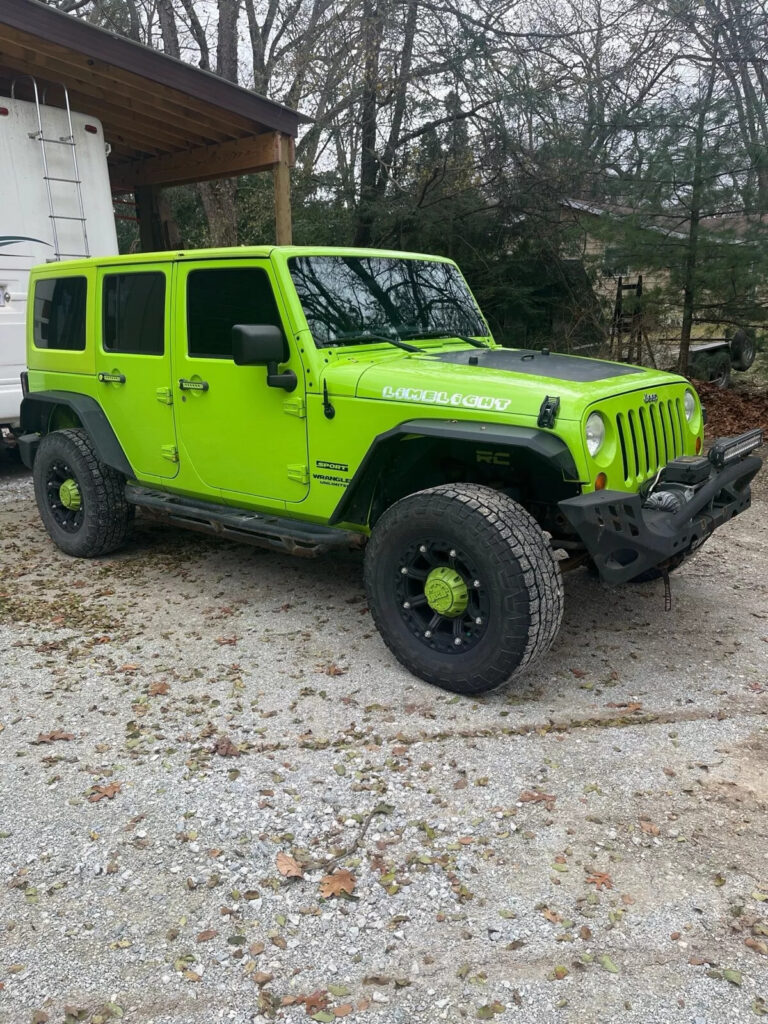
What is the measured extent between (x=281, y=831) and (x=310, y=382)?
2.15 metres

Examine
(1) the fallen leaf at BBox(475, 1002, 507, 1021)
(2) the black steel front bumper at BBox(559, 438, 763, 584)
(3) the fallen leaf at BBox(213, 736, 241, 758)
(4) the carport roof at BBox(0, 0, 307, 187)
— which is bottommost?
(1) the fallen leaf at BBox(475, 1002, 507, 1021)

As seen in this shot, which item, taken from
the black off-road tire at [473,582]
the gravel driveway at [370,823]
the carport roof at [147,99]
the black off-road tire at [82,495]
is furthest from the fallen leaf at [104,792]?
the carport roof at [147,99]

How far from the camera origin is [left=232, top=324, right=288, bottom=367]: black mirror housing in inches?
150

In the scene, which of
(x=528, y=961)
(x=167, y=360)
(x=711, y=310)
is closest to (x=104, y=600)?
(x=167, y=360)

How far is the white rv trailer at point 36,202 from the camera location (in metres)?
7.13

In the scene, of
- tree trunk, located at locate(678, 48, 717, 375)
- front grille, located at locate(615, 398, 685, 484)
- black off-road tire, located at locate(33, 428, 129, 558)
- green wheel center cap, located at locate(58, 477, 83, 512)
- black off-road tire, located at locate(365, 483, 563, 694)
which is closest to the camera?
black off-road tire, located at locate(365, 483, 563, 694)

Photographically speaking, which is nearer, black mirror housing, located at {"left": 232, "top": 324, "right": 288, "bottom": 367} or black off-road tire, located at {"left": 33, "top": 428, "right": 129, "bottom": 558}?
black mirror housing, located at {"left": 232, "top": 324, "right": 288, "bottom": 367}

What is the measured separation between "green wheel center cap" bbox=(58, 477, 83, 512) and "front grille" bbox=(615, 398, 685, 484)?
3.67m

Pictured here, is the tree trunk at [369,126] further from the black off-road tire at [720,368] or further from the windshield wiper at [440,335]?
the windshield wiper at [440,335]

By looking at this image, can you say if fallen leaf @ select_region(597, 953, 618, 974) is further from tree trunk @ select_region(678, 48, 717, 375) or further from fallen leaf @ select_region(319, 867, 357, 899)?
tree trunk @ select_region(678, 48, 717, 375)

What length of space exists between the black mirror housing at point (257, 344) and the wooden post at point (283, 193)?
4995 mm

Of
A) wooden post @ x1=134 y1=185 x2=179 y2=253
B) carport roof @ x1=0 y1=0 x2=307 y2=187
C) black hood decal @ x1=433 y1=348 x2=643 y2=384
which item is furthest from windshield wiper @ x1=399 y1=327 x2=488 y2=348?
wooden post @ x1=134 y1=185 x2=179 y2=253

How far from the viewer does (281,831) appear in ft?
9.24

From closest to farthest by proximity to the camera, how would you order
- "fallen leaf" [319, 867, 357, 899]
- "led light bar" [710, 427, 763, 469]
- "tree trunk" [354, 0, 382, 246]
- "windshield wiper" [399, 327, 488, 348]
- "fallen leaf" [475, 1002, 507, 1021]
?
"fallen leaf" [475, 1002, 507, 1021], "fallen leaf" [319, 867, 357, 899], "led light bar" [710, 427, 763, 469], "windshield wiper" [399, 327, 488, 348], "tree trunk" [354, 0, 382, 246]
